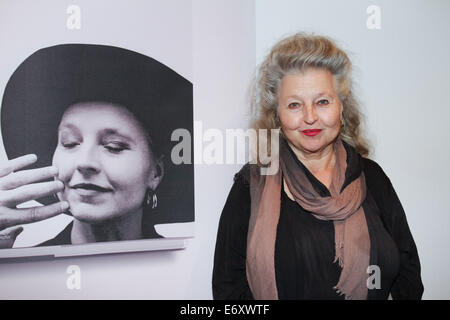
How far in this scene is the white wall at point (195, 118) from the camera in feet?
4.37

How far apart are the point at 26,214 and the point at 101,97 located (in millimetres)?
454

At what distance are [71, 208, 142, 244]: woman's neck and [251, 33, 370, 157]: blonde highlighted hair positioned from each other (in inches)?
22.2

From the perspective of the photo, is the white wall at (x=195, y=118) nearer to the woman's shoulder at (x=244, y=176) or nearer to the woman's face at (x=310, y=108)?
the woman's shoulder at (x=244, y=176)

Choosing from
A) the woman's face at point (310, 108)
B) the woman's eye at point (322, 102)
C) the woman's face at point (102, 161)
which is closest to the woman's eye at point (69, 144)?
the woman's face at point (102, 161)

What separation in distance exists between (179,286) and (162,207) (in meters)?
0.31

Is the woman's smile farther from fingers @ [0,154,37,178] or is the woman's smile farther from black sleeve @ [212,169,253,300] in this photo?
black sleeve @ [212,169,253,300]

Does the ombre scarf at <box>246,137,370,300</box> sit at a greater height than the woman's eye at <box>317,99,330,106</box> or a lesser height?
lesser

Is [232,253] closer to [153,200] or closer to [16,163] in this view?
[153,200]

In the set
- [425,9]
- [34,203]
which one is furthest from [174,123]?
[425,9]

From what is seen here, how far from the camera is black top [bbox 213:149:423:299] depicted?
1315 millimetres

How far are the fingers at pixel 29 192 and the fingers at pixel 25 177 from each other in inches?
0.6

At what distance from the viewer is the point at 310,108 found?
132 centimetres

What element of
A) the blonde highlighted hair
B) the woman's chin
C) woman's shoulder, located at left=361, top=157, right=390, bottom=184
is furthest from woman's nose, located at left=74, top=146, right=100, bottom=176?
woman's shoulder, located at left=361, top=157, right=390, bottom=184

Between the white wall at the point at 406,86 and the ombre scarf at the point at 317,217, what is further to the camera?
the white wall at the point at 406,86
